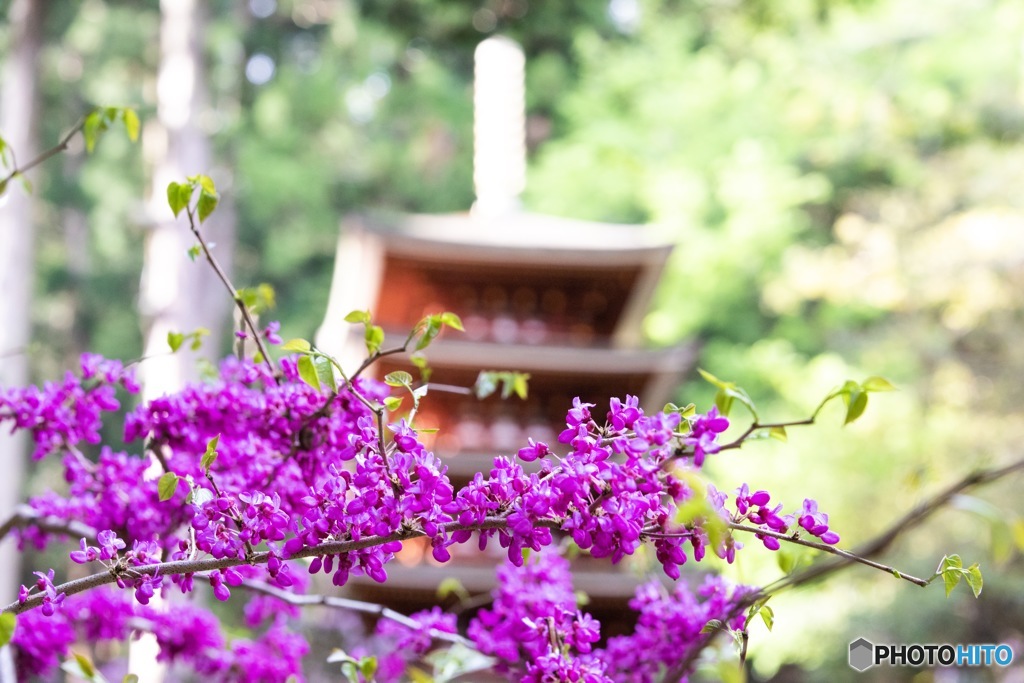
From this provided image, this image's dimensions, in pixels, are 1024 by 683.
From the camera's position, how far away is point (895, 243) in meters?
7.25

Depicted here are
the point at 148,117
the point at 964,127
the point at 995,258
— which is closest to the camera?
the point at 995,258

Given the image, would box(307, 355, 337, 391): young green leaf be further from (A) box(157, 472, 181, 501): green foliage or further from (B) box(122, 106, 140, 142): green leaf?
(B) box(122, 106, 140, 142): green leaf

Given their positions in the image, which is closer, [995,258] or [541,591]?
[541,591]

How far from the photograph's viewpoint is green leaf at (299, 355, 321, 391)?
0.60 m

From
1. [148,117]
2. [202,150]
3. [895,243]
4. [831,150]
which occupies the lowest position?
[895,243]

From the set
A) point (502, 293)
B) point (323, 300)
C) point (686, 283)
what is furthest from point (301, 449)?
point (323, 300)

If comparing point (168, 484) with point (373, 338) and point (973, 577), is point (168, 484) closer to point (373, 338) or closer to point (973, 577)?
point (373, 338)

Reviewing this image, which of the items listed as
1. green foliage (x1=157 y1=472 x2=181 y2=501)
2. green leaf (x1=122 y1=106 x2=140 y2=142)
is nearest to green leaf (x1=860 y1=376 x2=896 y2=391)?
green foliage (x1=157 y1=472 x2=181 y2=501)

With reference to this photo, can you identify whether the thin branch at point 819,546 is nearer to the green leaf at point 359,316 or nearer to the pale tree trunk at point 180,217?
the green leaf at point 359,316

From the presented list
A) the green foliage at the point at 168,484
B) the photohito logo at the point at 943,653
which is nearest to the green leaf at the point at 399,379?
A: the green foliage at the point at 168,484

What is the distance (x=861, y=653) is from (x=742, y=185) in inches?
262

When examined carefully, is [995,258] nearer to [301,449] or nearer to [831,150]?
[831,150]

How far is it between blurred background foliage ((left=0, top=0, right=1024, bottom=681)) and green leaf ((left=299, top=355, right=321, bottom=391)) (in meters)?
3.64

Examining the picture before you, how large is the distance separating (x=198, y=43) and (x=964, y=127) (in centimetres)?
→ 562
